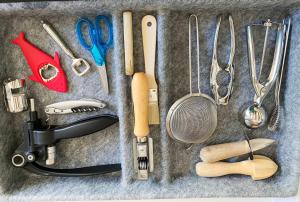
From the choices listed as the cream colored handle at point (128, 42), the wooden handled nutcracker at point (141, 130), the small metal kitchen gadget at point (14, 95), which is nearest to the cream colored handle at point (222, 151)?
the wooden handled nutcracker at point (141, 130)

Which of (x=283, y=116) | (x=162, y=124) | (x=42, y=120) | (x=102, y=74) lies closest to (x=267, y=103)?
(x=283, y=116)

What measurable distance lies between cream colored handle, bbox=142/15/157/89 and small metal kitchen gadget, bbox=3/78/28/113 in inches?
10.1

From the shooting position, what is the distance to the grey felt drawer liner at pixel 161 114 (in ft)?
2.11

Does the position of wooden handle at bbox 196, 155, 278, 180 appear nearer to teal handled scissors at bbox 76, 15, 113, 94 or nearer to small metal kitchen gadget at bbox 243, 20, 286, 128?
small metal kitchen gadget at bbox 243, 20, 286, 128

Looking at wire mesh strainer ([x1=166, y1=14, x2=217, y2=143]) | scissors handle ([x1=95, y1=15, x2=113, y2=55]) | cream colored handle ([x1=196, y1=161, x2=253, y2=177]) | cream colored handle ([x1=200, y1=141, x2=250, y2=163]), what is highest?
scissors handle ([x1=95, y1=15, x2=113, y2=55])

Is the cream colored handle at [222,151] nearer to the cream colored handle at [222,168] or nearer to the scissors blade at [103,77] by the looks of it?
the cream colored handle at [222,168]

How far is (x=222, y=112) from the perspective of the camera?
710 millimetres

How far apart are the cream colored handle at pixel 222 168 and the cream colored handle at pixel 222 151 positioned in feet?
0.04

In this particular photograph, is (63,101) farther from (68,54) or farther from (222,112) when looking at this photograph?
(222,112)

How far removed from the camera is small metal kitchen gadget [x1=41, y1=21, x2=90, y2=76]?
2.17 ft

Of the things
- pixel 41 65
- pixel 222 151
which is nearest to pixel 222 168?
pixel 222 151

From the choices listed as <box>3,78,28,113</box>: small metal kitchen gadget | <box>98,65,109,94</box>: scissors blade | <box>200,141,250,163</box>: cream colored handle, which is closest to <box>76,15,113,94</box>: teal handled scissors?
<box>98,65,109,94</box>: scissors blade

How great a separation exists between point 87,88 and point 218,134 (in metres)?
0.29

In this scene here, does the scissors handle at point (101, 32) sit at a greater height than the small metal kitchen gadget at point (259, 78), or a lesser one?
greater
